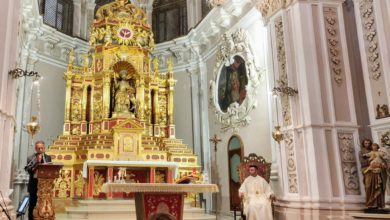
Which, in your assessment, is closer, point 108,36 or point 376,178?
point 376,178

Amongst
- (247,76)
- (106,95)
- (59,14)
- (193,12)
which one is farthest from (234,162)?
(59,14)

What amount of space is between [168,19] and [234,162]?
23.8 feet

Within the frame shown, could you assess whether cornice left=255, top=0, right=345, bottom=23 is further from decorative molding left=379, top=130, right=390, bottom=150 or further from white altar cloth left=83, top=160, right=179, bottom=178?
white altar cloth left=83, top=160, right=179, bottom=178

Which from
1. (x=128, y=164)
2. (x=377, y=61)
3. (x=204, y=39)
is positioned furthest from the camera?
(x=204, y=39)

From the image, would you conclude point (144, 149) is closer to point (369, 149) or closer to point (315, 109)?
point (315, 109)

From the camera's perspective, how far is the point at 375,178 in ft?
21.3

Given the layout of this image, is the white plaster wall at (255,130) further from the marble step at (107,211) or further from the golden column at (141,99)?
the golden column at (141,99)

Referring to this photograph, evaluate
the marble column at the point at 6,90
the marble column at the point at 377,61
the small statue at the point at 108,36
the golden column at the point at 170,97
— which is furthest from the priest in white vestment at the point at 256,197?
the small statue at the point at 108,36

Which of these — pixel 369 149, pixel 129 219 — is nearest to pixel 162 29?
pixel 129 219

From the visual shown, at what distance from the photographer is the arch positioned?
1113 centimetres

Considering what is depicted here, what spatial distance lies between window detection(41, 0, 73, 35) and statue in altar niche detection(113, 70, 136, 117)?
3.24m

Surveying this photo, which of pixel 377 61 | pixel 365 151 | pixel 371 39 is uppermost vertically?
pixel 371 39

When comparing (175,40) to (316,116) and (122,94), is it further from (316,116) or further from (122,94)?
(316,116)

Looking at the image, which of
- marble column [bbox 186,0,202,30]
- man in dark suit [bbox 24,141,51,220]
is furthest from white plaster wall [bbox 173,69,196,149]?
man in dark suit [bbox 24,141,51,220]
